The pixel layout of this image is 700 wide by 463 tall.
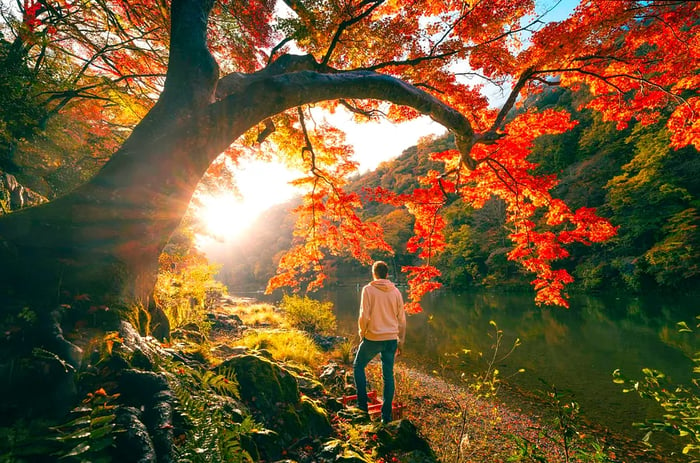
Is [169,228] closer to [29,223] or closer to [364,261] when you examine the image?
[29,223]

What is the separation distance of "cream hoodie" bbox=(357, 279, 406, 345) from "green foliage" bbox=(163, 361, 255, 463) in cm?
172

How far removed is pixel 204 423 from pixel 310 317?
386 inches

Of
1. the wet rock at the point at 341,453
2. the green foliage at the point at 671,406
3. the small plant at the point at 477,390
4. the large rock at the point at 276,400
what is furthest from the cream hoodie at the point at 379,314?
the green foliage at the point at 671,406

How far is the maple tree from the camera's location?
228 centimetres

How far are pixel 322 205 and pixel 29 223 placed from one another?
4952 millimetres

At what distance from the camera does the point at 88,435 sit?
1.11 m

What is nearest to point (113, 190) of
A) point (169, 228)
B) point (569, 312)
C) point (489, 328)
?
point (169, 228)

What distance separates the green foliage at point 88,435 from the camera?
1.08 m

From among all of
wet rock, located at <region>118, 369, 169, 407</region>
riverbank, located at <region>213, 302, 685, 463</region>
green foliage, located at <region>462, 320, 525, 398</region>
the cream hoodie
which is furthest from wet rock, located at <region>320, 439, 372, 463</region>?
wet rock, located at <region>118, 369, 169, 407</region>

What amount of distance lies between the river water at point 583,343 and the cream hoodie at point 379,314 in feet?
1.86

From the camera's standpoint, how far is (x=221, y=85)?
334 centimetres

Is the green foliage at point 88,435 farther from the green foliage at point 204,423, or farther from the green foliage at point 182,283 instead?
the green foliage at point 182,283

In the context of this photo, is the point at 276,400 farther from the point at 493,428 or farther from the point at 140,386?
the point at 493,428

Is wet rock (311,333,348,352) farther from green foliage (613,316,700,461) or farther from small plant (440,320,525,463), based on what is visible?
green foliage (613,316,700,461)
